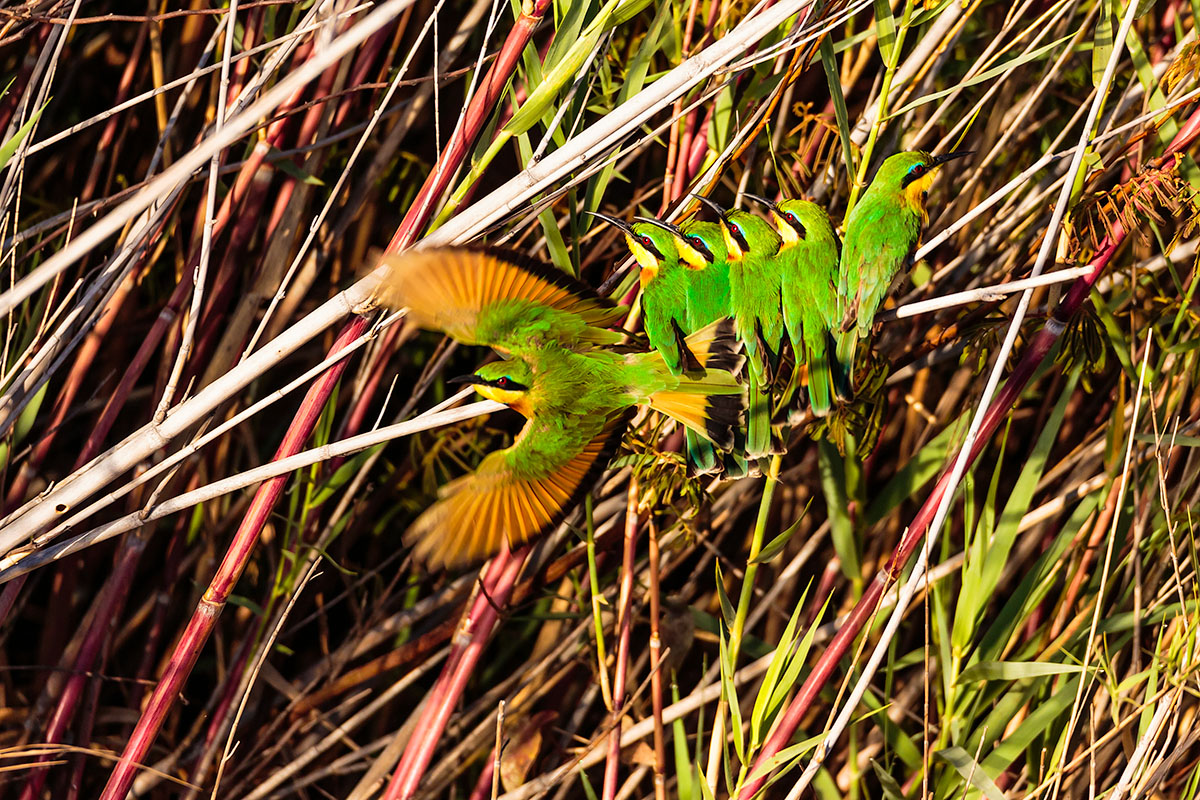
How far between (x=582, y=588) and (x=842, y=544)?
0.33 meters

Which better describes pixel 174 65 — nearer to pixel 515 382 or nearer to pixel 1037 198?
pixel 515 382

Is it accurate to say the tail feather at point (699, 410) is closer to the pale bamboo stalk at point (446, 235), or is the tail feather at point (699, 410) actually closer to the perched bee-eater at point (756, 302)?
the perched bee-eater at point (756, 302)

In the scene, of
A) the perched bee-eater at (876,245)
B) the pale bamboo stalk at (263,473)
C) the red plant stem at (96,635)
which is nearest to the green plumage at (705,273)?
the perched bee-eater at (876,245)

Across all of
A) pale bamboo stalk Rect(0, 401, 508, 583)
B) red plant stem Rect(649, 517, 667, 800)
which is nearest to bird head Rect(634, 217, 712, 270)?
pale bamboo stalk Rect(0, 401, 508, 583)

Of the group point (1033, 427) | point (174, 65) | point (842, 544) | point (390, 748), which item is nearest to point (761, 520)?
point (842, 544)

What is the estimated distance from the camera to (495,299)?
0.78 metres

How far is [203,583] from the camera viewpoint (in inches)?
51.0

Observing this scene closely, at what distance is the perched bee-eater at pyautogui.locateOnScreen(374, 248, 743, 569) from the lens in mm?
765

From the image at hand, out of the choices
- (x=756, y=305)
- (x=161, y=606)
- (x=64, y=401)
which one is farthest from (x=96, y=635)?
(x=756, y=305)

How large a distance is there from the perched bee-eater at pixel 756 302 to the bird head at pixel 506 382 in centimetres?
20

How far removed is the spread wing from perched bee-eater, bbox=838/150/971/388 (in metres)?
0.20

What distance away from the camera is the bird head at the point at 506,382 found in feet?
2.54

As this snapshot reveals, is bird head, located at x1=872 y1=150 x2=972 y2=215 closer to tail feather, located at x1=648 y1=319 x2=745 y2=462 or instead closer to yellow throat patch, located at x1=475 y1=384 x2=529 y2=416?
tail feather, located at x1=648 y1=319 x2=745 y2=462

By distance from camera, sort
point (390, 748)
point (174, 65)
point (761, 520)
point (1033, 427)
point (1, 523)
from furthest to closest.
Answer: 1. point (1033, 427)
2. point (174, 65)
3. point (390, 748)
4. point (761, 520)
5. point (1, 523)
